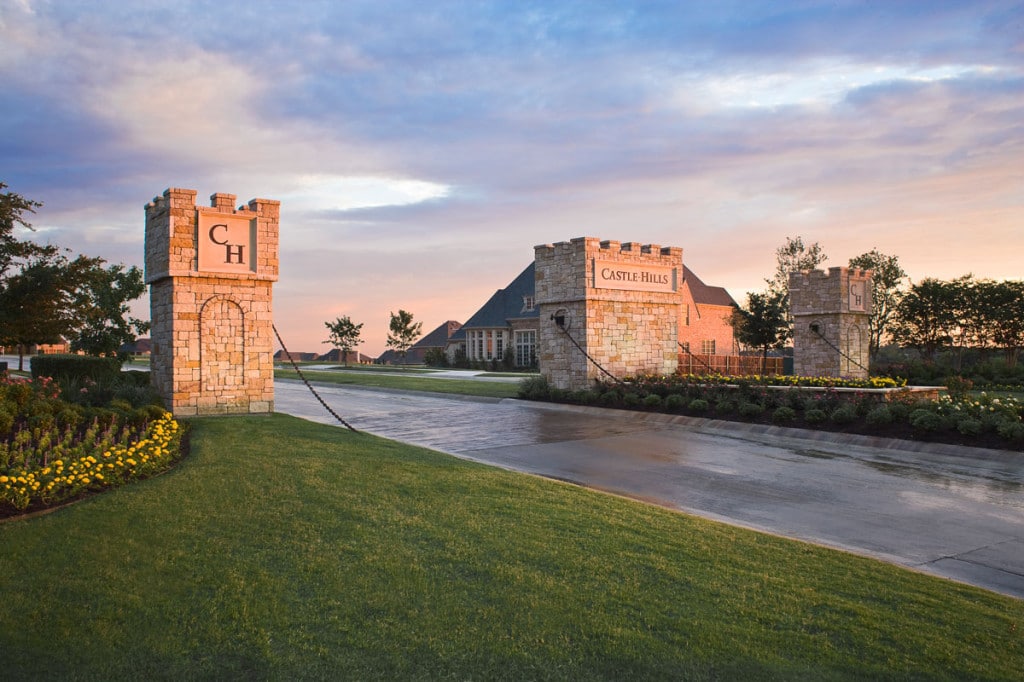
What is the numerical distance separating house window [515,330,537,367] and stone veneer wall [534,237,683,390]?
2534 cm

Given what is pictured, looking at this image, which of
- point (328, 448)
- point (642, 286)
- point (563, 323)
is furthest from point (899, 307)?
point (328, 448)

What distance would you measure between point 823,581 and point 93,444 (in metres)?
8.91

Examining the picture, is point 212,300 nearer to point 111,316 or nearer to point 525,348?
point 111,316

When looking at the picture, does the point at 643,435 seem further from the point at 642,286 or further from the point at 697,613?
the point at 697,613

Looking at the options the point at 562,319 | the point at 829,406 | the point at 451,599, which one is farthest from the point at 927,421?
the point at 451,599

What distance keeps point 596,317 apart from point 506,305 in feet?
105

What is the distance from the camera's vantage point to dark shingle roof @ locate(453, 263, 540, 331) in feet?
171

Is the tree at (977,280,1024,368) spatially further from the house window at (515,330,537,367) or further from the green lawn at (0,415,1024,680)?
the green lawn at (0,415,1024,680)

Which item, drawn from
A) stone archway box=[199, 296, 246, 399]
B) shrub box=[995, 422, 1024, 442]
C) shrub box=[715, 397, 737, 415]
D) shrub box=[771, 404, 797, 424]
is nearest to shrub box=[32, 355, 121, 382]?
stone archway box=[199, 296, 246, 399]

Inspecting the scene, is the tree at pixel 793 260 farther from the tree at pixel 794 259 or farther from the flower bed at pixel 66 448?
the flower bed at pixel 66 448

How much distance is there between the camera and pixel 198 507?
6996 millimetres

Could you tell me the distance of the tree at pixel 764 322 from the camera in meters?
30.9

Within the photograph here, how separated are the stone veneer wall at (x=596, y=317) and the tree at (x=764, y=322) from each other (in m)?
9.37

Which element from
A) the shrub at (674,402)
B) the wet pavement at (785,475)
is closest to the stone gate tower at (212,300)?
the wet pavement at (785,475)
